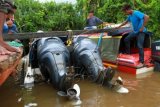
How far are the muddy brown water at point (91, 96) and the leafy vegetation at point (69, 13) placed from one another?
5200mm

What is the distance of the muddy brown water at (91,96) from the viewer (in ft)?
23.3

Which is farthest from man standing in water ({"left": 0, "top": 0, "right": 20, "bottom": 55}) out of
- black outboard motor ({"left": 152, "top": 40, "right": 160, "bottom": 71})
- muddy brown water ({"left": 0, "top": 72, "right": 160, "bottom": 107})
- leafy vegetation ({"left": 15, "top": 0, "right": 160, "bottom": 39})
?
leafy vegetation ({"left": 15, "top": 0, "right": 160, "bottom": 39})

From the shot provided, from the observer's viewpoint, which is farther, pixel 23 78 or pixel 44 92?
pixel 23 78

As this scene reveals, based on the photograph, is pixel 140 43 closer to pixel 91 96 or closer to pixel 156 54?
pixel 156 54

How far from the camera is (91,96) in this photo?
765 cm

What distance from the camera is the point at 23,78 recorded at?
9.35 m

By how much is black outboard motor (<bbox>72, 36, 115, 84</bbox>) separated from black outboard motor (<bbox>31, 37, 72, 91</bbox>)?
18.0 inches

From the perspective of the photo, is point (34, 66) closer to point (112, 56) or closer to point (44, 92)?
point (44, 92)

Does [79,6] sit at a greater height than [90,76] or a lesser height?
greater

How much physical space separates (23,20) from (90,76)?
686 centimetres

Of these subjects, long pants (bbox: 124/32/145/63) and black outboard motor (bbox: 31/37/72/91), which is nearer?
black outboard motor (bbox: 31/37/72/91)

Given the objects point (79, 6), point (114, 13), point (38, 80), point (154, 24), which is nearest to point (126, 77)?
point (38, 80)

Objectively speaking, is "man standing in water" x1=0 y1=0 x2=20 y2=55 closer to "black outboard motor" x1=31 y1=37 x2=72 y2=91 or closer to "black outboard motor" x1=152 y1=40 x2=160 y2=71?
"black outboard motor" x1=31 y1=37 x2=72 y2=91

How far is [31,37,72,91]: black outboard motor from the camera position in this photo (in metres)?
7.44
